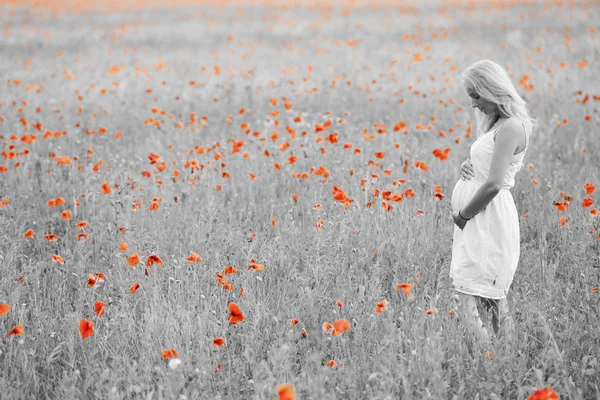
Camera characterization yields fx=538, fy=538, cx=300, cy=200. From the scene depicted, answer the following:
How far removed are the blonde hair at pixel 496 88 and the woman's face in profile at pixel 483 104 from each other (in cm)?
3

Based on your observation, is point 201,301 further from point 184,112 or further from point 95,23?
point 95,23

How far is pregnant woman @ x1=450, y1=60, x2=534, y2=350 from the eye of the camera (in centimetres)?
267

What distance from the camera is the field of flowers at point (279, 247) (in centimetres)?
232

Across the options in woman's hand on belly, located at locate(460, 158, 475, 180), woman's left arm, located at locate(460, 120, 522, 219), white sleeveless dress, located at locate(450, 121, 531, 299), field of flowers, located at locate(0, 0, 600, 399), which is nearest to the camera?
field of flowers, located at locate(0, 0, 600, 399)

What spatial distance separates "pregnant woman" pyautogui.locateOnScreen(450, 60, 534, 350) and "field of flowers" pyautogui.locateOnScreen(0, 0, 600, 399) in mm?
143

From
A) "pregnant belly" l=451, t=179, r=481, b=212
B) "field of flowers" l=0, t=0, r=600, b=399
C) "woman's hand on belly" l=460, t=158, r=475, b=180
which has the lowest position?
"field of flowers" l=0, t=0, r=600, b=399

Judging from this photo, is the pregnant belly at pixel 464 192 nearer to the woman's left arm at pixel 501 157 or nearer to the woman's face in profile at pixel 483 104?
the woman's left arm at pixel 501 157

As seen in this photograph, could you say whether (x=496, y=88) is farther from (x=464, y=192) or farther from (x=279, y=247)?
(x=279, y=247)

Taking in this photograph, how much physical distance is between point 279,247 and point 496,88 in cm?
158

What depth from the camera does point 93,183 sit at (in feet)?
15.6

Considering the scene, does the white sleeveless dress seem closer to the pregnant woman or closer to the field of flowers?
the pregnant woman

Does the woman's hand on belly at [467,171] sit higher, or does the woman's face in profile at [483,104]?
the woman's face in profile at [483,104]

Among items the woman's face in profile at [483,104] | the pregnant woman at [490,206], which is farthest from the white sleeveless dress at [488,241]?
the woman's face in profile at [483,104]

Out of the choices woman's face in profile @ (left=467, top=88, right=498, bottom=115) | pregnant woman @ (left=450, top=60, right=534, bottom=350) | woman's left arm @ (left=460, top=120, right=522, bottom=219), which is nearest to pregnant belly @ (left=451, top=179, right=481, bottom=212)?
pregnant woman @ (left=450, top=60, right=534, bottom=350)
